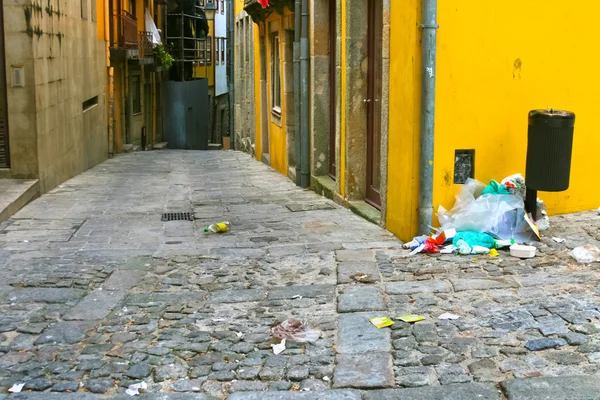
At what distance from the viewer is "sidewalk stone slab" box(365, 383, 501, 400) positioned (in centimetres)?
412

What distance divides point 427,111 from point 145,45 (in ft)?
65.9

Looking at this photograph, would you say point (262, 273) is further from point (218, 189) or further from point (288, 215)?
point (218, 189)

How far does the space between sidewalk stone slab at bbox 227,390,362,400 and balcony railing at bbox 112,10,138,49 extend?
1874cm

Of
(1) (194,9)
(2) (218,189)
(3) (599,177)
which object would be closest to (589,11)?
(3) (599,177)

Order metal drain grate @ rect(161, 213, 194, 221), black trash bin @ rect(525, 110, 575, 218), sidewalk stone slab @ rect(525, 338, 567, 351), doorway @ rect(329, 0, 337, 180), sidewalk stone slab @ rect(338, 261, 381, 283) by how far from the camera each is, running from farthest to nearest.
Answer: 1. doorway @ rect(329, 0, 337, 180)
2. metal drain grate @ rect(161, 213, 194, 221)
3. black trash bin @ rect(525, 110, 575, 218)
4. sidewalk stone slab @ rect(338, 261, 381, 283)
5. sidewalk stone slab @ rect(525, 338, 567, 351)

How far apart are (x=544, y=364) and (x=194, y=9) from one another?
32.7m

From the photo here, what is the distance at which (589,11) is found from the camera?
7.83 meters

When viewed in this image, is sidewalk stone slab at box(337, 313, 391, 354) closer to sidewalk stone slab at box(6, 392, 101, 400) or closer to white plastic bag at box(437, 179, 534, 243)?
sidewalk stone slab at box(6, 392, 101, 400)

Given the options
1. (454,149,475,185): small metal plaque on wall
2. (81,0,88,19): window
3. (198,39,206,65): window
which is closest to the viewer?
(454,149,475,185): small metal plaque on wall

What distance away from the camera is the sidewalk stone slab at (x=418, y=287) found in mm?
5906

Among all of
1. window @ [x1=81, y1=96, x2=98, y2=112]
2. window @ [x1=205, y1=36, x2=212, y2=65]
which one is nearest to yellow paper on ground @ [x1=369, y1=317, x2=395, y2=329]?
window @ [x1=81, y1=96, x2=98, y2=112]

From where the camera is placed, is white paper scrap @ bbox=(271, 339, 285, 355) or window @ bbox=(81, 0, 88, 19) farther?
window @ bbox=(81, 0, 88, 19)

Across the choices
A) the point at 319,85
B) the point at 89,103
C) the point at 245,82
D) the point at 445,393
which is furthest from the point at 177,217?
the point at 245,82

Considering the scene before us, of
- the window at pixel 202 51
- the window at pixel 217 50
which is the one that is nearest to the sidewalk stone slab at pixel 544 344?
the window at pixel 202 51
